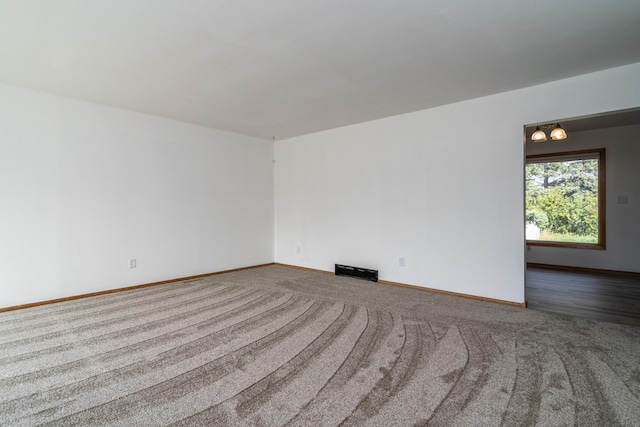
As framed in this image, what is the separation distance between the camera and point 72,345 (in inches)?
93.4

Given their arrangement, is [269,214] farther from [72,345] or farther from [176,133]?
[72,345]

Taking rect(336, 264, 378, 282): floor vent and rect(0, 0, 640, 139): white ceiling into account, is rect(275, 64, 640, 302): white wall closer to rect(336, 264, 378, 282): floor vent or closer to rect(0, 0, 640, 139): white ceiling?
rect(336, 264, 378, 282): floor vent

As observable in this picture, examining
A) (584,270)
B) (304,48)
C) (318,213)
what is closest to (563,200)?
(584,270)

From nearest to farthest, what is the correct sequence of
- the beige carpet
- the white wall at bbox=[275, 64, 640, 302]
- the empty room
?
the beige carpet → the empty room → the white wall at bbox=[275, 64, 640, 302]

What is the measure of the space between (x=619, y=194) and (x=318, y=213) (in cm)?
505

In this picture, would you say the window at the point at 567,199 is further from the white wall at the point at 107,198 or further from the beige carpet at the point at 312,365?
the white wall at the point at 107,198

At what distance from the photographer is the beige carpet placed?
159 cm

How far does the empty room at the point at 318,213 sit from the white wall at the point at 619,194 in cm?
3

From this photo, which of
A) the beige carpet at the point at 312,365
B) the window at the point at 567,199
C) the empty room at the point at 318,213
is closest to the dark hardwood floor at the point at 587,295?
the empty room at the point at 318,213

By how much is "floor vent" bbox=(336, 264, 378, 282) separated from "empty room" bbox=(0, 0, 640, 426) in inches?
1.5

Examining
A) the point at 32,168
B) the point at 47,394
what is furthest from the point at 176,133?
the point at 47,394

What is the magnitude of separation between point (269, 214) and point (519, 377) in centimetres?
459

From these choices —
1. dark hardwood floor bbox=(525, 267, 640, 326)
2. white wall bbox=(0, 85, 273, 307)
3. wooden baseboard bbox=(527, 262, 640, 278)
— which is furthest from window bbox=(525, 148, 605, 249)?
white wall bbox=(0, 85, 273, 307)

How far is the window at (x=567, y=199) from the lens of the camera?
5.14 m
